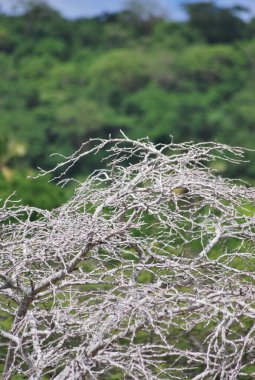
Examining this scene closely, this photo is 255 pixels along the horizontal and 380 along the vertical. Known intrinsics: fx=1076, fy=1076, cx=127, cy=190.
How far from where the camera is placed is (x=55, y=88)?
6069 centimetres

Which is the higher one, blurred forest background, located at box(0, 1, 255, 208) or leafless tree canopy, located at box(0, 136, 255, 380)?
leafless tree canopy, located at box(0, 136, 255, 380)

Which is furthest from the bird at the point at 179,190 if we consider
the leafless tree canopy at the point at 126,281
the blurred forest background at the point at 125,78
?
the blurred forest background at the point at 125,78

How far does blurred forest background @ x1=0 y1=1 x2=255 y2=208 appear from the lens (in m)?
54.9

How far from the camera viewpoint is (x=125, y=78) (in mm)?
60375

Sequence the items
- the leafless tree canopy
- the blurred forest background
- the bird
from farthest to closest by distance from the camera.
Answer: the blurred forest background
the bird
the leafless tree canopy

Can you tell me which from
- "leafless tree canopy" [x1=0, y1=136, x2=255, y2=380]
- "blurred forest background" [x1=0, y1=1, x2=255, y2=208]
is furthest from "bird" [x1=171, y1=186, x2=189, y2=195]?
"blurred forest background" [x1=0, y1=1, x2=255, y2=208]

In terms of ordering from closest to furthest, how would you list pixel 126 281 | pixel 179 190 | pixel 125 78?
pixel 126 281 < pixel 179 190 < pixel 125 78

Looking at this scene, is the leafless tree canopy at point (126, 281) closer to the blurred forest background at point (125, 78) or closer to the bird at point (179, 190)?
the bird at point (179, 190)

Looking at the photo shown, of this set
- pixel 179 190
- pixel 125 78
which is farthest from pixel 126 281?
pixel 125 78

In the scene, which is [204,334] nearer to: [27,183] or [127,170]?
[127,170]

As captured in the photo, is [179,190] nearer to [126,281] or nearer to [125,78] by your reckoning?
[126,281]

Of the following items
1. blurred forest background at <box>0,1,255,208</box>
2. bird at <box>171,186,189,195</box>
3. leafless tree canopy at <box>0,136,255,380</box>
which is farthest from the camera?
blurred forest background at <box>0,1,255,208</box>

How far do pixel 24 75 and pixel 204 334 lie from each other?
56.2 m

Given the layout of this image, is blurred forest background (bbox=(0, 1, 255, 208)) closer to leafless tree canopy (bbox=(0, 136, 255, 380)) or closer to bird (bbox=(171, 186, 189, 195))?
bird (bbox=(171, 186, 189, 195))
